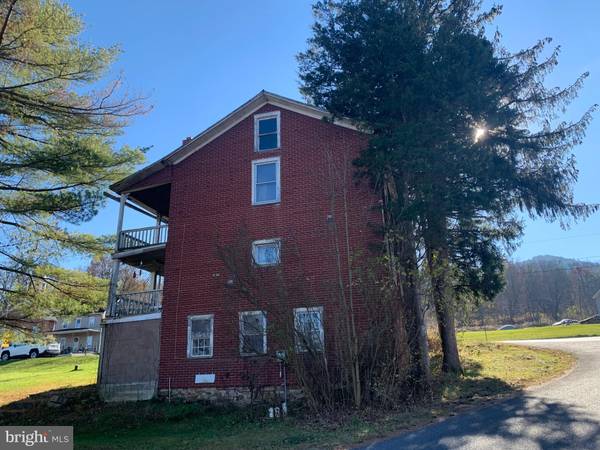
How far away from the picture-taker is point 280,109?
56.0 feet

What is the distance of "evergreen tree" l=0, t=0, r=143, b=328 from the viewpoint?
1435 cm

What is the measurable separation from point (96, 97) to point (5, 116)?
9.67ft

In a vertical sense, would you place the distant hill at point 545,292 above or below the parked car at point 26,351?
above

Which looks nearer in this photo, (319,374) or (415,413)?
(415,413)

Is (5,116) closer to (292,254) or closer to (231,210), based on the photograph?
(231,210)

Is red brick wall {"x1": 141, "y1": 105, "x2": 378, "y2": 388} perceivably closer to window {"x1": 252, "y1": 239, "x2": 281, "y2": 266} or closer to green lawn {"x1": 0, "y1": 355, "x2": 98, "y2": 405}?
window {"x1": 252, "y1": 239, "x2": 281, "y2": 266}

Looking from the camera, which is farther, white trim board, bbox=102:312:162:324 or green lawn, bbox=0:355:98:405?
green lawn, bbox=0:355:98:405

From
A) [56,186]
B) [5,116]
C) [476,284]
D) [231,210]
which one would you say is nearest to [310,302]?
[231,210]

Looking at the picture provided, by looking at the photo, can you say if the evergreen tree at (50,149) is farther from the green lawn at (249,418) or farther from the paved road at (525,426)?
the paved road at (525,426)

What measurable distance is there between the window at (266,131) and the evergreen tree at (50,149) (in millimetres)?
4539

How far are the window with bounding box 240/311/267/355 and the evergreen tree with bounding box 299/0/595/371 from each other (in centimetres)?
397

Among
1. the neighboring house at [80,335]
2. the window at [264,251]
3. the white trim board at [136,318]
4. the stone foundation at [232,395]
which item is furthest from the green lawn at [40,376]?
the neighboring house at [80,335]

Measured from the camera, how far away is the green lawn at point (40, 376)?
19.8 metres

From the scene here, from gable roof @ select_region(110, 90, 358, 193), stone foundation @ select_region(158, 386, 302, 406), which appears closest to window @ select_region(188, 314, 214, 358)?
stone foundation @ select_region(158, 386, 302, 406)
